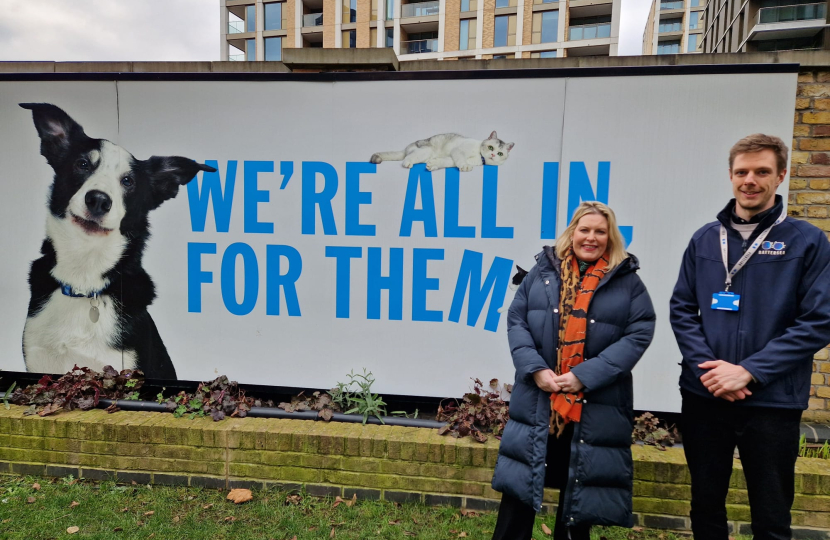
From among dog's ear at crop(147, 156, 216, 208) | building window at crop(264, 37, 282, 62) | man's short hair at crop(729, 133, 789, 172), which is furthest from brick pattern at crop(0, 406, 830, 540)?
building window at crop(264, 37, 282, 62)

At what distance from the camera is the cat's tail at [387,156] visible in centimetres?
318

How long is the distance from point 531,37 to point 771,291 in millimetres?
41953

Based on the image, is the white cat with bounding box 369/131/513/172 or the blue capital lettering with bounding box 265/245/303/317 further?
the blue capital lettering with bounding box 265/245/303/317

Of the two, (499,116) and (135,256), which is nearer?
(499,116)

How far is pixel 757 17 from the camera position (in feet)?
104

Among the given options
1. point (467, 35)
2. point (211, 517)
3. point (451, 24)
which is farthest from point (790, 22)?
point (211, 517)

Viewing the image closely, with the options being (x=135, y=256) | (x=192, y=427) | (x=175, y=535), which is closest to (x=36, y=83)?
(x=135, y=256)

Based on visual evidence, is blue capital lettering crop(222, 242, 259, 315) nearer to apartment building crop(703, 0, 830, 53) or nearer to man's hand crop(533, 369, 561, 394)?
man's hand crop(533, 369, 561, 394)

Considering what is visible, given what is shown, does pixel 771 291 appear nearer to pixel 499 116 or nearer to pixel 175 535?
pixel 499 116

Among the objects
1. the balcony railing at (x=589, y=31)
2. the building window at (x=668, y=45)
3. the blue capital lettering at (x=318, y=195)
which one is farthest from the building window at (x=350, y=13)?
the blue capital lettering at (x=318, y=195)

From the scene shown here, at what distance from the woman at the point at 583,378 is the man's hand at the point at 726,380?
0.27 metres

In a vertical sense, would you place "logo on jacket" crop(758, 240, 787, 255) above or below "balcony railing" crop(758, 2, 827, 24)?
below

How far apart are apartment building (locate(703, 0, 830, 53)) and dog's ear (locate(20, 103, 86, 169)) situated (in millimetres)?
35647

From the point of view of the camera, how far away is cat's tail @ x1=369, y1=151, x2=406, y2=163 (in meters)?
3.18
